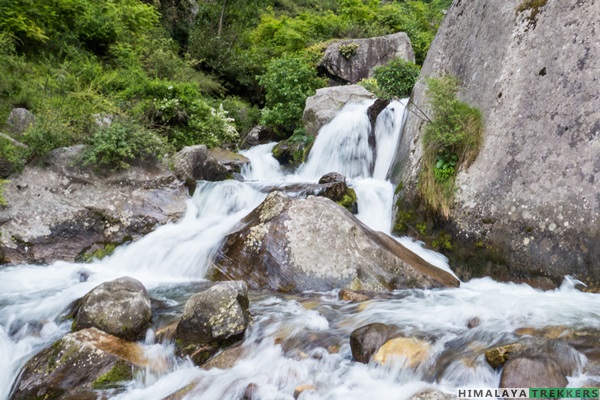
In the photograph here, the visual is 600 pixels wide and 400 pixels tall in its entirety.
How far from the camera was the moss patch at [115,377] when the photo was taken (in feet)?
13.1

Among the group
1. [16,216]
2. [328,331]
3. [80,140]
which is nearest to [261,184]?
[80,140]

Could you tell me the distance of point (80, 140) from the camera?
8.38 m

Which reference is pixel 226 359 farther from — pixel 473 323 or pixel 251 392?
pixel 473 323

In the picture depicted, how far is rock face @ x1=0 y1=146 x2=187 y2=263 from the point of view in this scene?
713 centimetres

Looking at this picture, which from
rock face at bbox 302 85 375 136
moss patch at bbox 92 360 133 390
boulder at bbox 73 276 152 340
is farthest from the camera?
rock face at bbox 302 85 375 136

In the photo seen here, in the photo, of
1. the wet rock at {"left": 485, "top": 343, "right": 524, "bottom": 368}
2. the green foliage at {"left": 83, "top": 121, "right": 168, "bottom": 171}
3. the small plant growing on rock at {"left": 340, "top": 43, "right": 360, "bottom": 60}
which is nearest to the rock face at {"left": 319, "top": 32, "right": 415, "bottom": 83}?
the small plant growing on rock at {"left": 340, "top": 43, "right": 360, "bottom": 60}

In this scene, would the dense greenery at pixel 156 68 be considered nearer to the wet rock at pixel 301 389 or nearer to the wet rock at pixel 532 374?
the wet rock at pixel 301 389

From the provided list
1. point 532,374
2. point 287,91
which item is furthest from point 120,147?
point 287,91

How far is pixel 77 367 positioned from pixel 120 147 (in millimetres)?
5088

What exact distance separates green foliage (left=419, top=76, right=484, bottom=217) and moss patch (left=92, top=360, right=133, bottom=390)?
5.03m

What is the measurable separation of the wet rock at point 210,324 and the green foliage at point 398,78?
37.2 feet

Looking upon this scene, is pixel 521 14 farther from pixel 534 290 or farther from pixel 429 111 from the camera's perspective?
pixel 534 290

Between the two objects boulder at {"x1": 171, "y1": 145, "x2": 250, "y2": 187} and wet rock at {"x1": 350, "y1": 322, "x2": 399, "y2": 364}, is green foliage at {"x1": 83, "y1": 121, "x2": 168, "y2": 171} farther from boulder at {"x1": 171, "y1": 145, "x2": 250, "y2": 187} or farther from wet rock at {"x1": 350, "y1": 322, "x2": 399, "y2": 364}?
wet rock at {"x1": 350, "y1": 322, "x2": 399, "y2": 364}

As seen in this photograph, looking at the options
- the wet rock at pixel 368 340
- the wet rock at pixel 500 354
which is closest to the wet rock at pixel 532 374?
the wet rock at pixel 500 354
